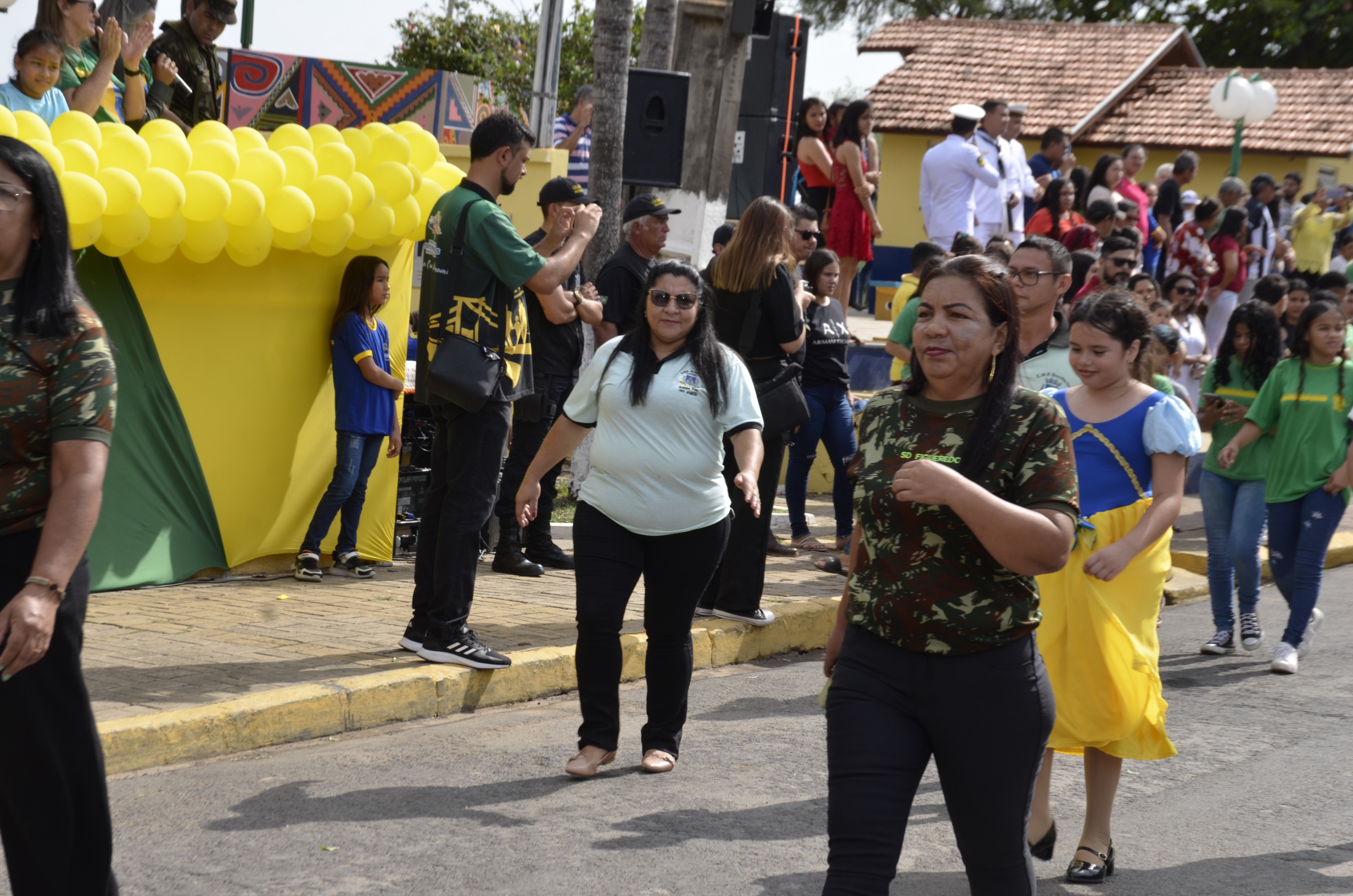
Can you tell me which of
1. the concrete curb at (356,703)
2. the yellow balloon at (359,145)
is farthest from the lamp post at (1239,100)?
the concrete curb at (356,703)

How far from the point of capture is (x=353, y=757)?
5.45 metres

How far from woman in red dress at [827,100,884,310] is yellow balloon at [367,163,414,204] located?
6717mm

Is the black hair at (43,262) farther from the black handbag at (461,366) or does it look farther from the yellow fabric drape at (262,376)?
the yellow fabric drape at (262,376)

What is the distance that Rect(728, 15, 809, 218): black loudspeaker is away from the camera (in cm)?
1148

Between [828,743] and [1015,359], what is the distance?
0.94m

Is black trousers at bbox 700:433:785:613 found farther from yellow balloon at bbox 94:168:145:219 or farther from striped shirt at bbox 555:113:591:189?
striped shirt at bbox 555:113:591:189

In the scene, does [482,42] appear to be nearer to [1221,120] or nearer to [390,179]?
[1221,120]

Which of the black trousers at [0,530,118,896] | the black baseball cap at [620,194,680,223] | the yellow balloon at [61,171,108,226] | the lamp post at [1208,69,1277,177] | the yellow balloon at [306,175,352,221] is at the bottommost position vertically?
the black trousers at [0,530,118,896]

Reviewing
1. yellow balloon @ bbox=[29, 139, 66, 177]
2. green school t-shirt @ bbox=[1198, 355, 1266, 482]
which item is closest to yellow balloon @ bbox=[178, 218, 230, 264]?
yellow balloon @ bbox=[29, 139, 66, 177]

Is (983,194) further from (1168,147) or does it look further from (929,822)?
(1168,147)

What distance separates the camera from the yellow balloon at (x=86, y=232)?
6672mm

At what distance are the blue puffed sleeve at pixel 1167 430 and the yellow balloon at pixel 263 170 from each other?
4.69 m

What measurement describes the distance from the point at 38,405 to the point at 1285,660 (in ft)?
21.9

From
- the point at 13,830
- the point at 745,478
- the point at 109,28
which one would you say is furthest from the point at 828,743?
the point at 109,28
